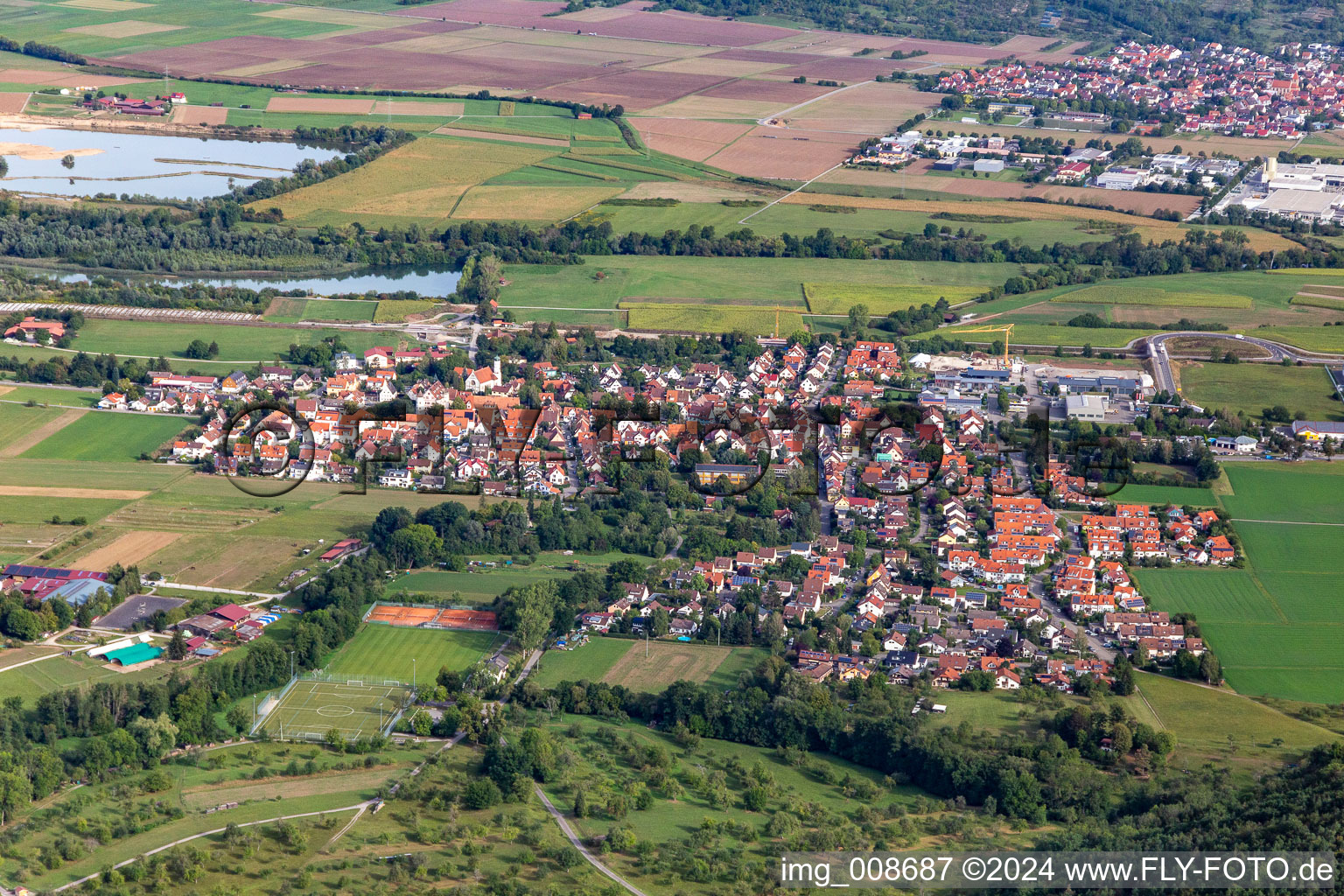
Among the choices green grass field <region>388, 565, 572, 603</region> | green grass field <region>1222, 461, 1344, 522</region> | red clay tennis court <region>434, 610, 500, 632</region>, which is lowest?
red clay tennis court <region>434, 610, 500, 632</region>

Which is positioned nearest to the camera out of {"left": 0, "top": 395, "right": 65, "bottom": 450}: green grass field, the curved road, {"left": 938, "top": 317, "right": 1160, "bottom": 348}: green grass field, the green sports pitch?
the green sports pitch

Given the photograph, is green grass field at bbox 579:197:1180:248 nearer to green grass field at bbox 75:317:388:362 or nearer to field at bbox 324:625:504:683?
green grass field at bbox 75:317:388:362

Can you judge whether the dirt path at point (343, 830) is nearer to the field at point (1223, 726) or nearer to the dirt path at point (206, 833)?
the dirt path at point (206, 833)

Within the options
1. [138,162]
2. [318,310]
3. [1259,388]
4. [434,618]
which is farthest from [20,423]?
[1259,388]

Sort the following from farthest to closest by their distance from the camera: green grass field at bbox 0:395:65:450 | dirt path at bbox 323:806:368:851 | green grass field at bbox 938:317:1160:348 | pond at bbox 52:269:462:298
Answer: pond at bbox 52:269:462:298, green grass field at bbox 938:317:1160:348, green grass field at bbox 0:395:65:450, dirt path at bbox 323:806:368:851

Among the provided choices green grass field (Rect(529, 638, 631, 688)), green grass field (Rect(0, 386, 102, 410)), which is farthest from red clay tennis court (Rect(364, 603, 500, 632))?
green grass field (Rect(0, 386, 102, 410))

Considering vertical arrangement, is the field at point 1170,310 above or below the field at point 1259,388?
above

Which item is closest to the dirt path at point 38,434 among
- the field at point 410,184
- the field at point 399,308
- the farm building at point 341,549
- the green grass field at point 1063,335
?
the farm building at point 341,549

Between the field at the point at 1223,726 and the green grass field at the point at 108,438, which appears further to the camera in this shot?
the green grass field at the point at 108,438
